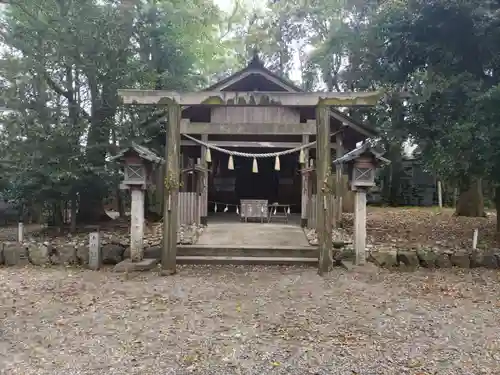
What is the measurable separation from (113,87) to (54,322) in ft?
27.7

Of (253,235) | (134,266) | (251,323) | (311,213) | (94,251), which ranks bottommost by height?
(251,323)

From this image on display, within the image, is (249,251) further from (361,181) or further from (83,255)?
(83,255)

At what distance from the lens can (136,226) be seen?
853 cm

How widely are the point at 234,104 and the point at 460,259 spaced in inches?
231

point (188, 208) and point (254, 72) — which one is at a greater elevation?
point (254, 72)

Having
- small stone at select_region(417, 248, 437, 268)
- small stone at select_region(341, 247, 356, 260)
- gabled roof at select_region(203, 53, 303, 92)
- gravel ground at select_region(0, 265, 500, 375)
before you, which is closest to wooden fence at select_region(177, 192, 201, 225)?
gabled roof at select_region(203, 53, 303, 92)

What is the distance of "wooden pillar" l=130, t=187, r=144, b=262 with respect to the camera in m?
8.52

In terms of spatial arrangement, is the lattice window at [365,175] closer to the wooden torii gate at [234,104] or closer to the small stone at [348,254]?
the wooden torii gate at [234,104]

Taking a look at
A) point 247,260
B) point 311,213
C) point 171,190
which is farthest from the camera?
point 311,213

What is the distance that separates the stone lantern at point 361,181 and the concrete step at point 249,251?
1.05 metres

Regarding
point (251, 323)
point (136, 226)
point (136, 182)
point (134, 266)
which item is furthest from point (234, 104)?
→ point (251, 323)

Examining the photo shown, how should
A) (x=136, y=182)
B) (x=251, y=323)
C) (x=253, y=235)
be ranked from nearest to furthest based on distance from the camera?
1. (x=251, y=323)
2. (x=136, y=182)
3. (x=253, y=235)

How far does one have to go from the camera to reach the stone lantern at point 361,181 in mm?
8344

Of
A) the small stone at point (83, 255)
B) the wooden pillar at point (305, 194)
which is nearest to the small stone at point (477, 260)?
the wooden pillar at point (305, 194)
